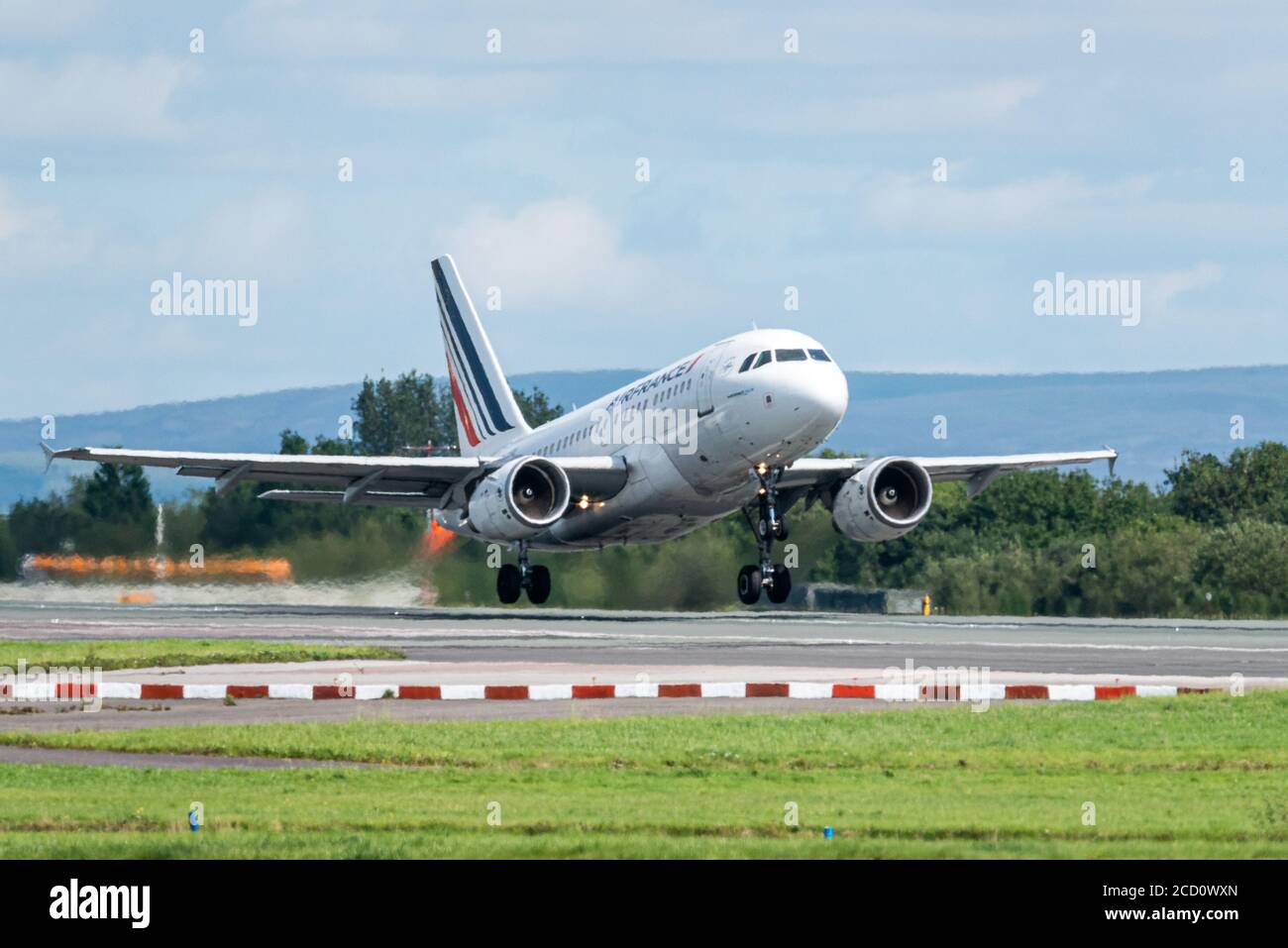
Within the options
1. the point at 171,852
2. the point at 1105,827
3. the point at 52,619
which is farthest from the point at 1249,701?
the point at 52,619

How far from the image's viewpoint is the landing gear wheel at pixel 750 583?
47438 mm

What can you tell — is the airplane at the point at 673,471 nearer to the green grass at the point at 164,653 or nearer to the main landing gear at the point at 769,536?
the main landing gear at the point at 769,536

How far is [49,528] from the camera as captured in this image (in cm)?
5462

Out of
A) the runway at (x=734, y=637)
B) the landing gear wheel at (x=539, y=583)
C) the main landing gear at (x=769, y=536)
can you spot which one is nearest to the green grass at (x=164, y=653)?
the runway at (x=734, y=637)

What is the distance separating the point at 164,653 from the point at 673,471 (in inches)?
647

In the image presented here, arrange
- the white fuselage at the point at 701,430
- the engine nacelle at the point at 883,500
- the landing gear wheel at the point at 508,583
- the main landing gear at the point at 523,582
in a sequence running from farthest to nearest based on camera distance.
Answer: the landing gear wheel at the point at 508,583 → the main landing gear at the point at 523,582 → the engine nacelle at the point at 883,500 → the white fuselage at the point at 701,430

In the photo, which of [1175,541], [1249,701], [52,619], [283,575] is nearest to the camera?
[1249,701]

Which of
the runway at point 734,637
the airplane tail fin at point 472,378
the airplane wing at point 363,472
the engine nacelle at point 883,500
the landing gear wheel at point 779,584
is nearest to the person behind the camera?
the runway at point 734,637

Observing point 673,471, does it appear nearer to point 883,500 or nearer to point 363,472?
point 883,500

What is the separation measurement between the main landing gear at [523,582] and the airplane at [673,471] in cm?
5
